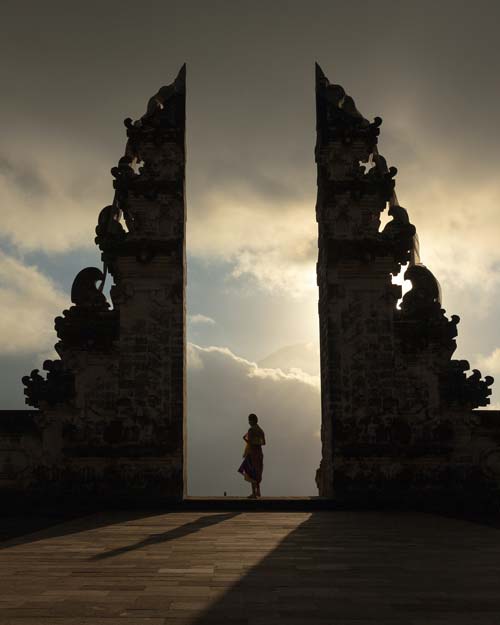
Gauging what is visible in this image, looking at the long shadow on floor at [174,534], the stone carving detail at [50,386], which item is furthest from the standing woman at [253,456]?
the stone carving detail at [50,386]

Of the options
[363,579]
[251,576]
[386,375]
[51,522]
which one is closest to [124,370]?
[51,522]

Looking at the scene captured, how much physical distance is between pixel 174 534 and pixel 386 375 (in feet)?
20.7

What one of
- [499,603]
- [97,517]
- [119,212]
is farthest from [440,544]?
[119,212]

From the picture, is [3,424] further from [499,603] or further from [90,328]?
[499,603]

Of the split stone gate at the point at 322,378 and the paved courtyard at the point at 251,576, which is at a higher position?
the split stone gate at the point at 322,378

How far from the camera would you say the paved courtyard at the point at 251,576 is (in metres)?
4.00

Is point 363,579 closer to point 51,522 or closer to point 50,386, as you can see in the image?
point 51,522

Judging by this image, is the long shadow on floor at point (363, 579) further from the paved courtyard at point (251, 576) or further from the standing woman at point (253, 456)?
the standing woman at point (253, 456)

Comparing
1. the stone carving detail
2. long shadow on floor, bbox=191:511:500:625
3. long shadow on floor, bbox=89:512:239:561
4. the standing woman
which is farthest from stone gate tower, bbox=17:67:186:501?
long shadow on floor, bbox=191:511:500:625

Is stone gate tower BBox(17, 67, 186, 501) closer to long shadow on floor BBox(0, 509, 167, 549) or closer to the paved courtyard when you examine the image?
long shadow on floor BBox(0, 509, 167, 549)

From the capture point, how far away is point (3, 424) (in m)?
13.1

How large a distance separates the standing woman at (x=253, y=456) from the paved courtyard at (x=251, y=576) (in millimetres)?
4510

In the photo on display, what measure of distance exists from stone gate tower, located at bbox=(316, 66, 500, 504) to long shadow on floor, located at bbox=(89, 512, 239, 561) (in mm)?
2922

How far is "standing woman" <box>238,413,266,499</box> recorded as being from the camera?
13.7m
